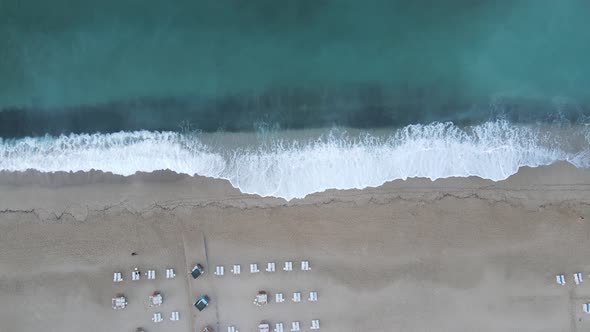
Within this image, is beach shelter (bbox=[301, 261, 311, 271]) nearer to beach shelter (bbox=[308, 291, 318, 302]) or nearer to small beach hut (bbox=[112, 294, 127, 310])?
beach shelter (bbox=[308, 291, 318, 302])

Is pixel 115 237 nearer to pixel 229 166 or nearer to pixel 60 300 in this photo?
pixel 60 300

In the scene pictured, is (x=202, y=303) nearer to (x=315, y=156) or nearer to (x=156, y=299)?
(x=156, y=299)

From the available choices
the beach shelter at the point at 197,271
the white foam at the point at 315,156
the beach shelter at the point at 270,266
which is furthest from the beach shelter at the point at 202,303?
the white foam at the point at 315,156

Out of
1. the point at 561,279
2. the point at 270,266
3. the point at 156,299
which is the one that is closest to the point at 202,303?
the point at 156,299

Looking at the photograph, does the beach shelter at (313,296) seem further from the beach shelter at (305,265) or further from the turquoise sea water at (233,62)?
the turquoise sea water at (233,62)

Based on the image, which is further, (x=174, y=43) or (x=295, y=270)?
(x=174, y=43)

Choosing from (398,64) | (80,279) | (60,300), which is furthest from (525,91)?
(60,300)

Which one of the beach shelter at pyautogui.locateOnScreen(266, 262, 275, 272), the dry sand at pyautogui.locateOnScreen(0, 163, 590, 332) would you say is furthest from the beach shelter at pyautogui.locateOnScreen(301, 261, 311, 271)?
the beach shelter at pyautogui.locateOnScreen(266, 262, 275, 272)
